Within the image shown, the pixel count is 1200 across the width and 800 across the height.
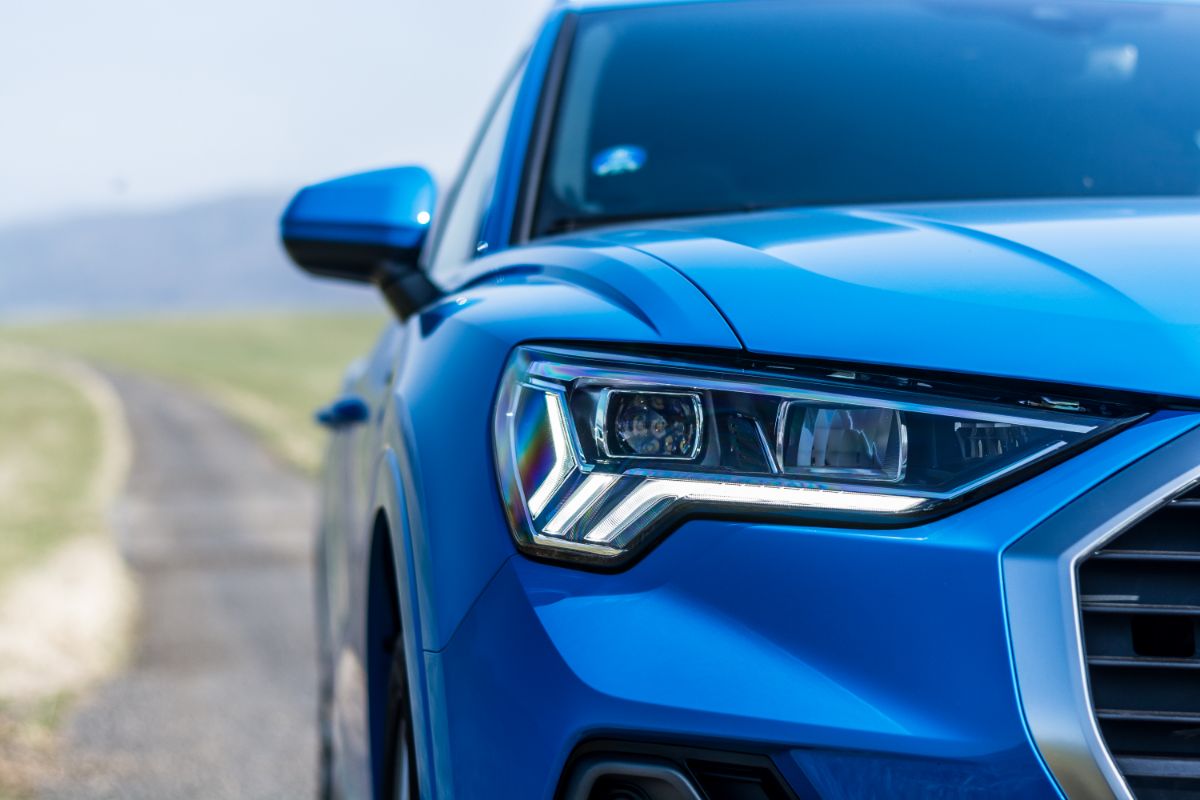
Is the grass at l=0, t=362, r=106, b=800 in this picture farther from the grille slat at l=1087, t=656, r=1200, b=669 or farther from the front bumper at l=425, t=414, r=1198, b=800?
the grille slat at l=1087, t=656, r=1200, b=669

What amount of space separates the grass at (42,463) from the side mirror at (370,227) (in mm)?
10574

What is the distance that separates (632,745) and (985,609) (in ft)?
1.17

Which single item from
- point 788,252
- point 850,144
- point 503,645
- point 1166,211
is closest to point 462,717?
point 503,645

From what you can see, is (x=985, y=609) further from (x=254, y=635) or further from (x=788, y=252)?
(x=254, y=635)

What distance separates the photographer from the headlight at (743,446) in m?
1.51

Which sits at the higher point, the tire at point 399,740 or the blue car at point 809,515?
the blue car at point 809,515

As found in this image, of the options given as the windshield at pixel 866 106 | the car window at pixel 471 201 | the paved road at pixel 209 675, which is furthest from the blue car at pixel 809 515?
the paved road at pixel 209 675

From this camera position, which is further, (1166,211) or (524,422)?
(1166,211)

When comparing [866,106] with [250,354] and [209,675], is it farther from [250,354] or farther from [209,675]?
[250,354]

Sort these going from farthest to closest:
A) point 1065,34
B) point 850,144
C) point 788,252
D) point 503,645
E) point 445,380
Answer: point 1065,34 < point 850,144 < point 445,380 < point 788,252 < point 503,645

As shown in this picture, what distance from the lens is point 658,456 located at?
1614 millimetres

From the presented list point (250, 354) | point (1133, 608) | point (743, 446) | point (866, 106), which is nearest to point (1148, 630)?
point (1133, 608)

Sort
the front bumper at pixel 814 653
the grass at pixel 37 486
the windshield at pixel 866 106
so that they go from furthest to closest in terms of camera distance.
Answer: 1. the grass at pixel 37 486
2. the windshield at pixel 866 106
3. the front bumper at pixel 814 653

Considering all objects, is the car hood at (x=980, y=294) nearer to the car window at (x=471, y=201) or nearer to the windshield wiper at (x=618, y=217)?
the windshield wiper at (x=618, y=217)
